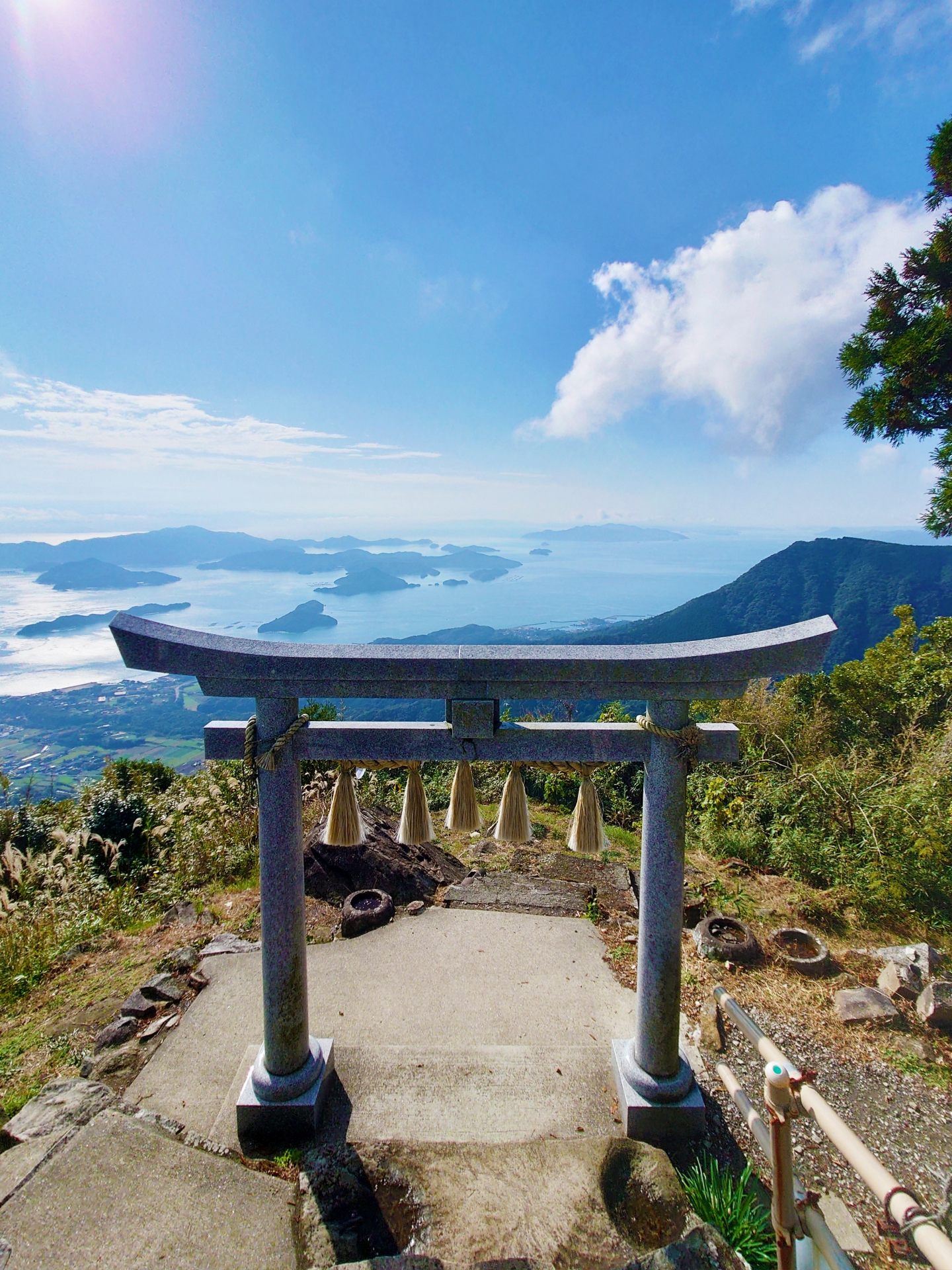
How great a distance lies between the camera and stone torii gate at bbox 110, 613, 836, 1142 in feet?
9.06

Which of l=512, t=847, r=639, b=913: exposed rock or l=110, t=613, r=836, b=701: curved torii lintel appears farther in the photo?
l=512, t=847, r=639, b=913: exposed rock

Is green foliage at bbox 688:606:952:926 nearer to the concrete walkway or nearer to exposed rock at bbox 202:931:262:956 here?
the concrete walkway

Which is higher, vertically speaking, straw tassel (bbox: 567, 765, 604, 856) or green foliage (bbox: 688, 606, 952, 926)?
straw tassel (bbox: 567, 765, 604, 856)

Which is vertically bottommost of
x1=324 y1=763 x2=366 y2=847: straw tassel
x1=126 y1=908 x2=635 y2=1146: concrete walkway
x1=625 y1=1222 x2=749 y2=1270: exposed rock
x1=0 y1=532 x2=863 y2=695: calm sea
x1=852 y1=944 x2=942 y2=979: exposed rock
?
x1=0 y1=532 x2=863 y2=695: calm sea

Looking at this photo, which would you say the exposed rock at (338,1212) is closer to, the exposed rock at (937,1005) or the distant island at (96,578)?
the exposed rock at (937,1005)

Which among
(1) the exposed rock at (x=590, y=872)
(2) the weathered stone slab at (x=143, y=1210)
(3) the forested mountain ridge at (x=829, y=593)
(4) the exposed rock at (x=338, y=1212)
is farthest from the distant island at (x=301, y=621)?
(4) the exposed rock at (x=338, y=1212)

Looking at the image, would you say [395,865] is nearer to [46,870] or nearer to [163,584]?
[46,870]

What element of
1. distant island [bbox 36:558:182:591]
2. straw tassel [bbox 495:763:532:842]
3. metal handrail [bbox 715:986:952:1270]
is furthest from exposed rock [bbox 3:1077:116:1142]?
distant island [bbox 36:558:182:591]

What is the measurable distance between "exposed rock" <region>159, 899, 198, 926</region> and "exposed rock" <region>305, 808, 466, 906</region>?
3.68 feet

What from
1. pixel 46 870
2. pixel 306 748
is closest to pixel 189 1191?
pixel 306 748

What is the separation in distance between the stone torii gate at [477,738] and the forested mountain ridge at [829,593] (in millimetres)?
27201

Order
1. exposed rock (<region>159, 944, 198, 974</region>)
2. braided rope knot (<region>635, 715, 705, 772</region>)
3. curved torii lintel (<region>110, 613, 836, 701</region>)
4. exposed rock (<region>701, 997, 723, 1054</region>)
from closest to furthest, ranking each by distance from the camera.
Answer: curved torii lintel (<region>110, 613, 836, 701</region>) < braided rope knot (<region>635, 715, 705, 772</region>) < exposed rock (<region>701, 997, 723, 1054</region>) < exposed rock (<region>159, 944, 198, 974</region>)

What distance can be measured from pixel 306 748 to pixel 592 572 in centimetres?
19037

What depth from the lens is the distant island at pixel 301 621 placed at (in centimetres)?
6756
